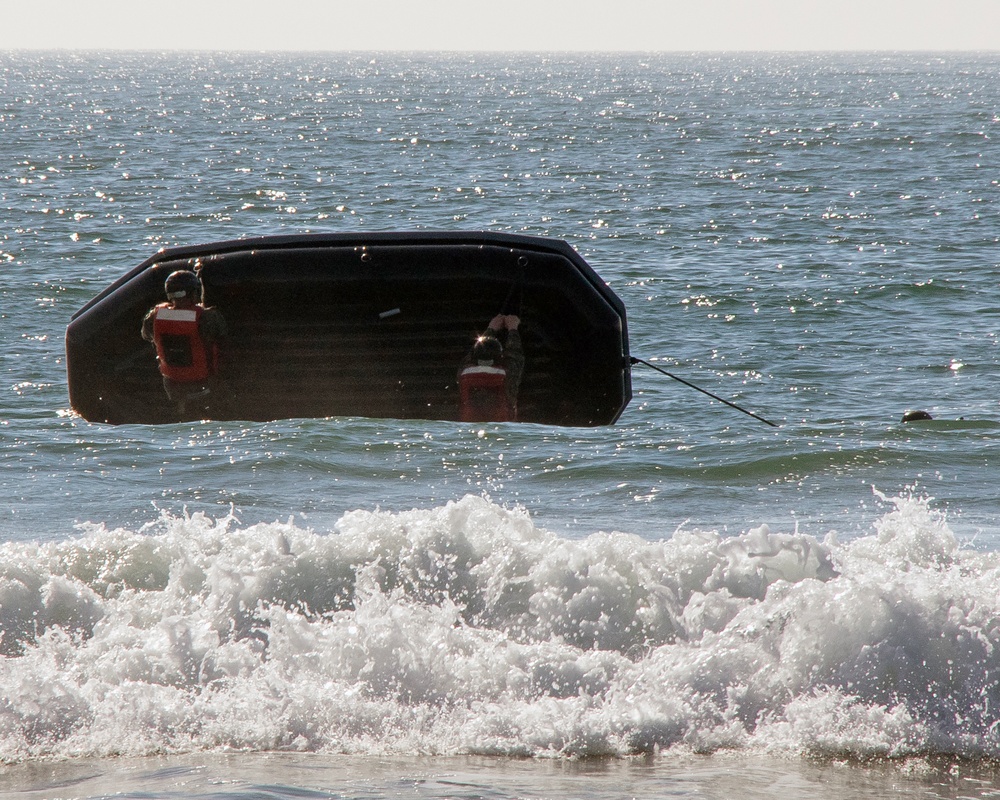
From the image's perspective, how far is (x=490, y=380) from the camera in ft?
27.4

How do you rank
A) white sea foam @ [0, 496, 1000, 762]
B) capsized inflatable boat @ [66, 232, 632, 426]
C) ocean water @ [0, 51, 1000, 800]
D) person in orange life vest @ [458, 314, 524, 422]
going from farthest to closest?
1. capsized inflatable boat @ [66, 232, 632, 426]
2. person in orange life vest @ [458, 314, 524, 422]
3. white sea foam @ [0, 496, 1000, 762]
4. ocean water @ [0, 51, 1000, 800]

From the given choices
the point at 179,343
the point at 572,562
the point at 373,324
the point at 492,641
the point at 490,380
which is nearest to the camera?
the point at 492,641

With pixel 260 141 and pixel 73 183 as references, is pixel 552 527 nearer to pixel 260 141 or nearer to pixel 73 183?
pixel 73 183

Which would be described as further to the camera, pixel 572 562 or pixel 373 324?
pixel 373 324

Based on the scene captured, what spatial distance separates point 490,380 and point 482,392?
0.10m

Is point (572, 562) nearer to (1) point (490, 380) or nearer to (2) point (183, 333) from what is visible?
(1) point (490, 380)

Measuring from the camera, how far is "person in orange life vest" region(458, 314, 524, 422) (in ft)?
27.3

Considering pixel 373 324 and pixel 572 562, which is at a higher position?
pixel 373 324

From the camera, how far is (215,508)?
40.0 ft

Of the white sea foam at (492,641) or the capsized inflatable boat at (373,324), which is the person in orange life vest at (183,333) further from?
the white sea foam at (492,641)

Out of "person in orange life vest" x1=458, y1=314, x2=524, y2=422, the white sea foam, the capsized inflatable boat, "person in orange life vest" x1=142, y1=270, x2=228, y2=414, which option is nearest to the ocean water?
the white sea foam

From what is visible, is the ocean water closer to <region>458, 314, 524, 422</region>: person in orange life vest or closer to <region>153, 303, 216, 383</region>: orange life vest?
<region>458, 314, 524, 422</region>: person in orange life vest

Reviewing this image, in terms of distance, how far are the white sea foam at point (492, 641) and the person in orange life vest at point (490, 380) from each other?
1234 mm

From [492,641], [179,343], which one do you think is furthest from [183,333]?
[492,641]
